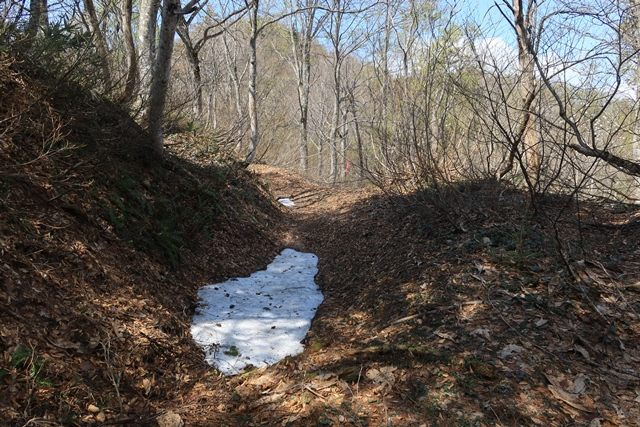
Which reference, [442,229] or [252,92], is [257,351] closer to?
[442,229]

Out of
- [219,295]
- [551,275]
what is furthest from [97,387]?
[551,275]

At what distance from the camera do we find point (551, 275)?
3895 mm

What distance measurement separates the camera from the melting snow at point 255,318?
3.73 metres

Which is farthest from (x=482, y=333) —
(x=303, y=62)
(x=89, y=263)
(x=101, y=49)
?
(x=303, y=62)

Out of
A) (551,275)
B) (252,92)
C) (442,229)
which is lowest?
(551,275)

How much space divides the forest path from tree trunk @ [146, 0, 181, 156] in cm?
361

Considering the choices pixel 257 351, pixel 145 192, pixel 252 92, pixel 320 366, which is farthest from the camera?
pixel 252 92

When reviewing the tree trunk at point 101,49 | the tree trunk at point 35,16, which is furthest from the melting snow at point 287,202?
the tree trunk at point 35,16

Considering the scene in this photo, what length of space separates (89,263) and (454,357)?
3134 mm

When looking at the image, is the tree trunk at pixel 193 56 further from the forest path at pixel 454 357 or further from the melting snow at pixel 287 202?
the forest path at pixel 454 357

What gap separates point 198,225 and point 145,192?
89cm

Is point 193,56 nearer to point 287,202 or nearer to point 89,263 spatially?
point 287,202

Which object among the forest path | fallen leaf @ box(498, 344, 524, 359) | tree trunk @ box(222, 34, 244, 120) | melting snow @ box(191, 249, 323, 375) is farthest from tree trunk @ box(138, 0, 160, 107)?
tree trunk @ box(222, 34, 244, 120)

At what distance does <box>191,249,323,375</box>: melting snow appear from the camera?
3728 millimetres
